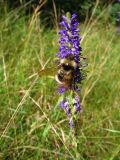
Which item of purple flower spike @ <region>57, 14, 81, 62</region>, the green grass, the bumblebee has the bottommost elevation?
the green grass

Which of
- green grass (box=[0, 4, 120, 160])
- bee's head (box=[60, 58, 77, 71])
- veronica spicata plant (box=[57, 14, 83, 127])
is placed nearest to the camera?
bee's head (box=[60, 58, 77, 71])

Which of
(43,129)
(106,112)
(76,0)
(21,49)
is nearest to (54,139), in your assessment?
(43,129)

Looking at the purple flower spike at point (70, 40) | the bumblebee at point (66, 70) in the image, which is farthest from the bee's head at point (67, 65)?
the purple flower spike at point (70, 40)

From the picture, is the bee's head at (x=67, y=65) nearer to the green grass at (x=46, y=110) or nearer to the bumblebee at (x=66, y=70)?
the bumblebee at (x=66, y=70)

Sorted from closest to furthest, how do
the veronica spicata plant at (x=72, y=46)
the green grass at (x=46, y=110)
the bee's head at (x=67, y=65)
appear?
the bee's head at (x=67, y=65) → the veronica spicata plant at (x=72, y=46) → the green grass at (x=46, y=110)

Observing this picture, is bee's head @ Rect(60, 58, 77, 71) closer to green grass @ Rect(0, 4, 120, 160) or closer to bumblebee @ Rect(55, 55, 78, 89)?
bumblebee @ Rect(55, 55, 78, 89)

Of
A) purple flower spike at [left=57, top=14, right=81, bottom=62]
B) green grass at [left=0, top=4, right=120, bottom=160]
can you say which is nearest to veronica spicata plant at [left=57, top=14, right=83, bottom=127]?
purple flower spike at [left=57, top=14, right=81, bottom=62]

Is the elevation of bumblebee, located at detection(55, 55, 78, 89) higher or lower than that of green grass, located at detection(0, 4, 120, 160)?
higher

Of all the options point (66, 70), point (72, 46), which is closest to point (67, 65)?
point (66, 70)

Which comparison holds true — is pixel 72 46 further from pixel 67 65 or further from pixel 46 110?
pixel 46 110

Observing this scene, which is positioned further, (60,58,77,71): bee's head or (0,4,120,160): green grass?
(0,4,120,160): green grass
